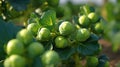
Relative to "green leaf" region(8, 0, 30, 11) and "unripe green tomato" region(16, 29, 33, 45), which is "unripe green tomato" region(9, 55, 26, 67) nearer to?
"unripe green tomato" region(16, 29, 33, 45)

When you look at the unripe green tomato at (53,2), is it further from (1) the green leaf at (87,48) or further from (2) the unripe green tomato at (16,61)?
(2) the unripe green tomato at (16,61)

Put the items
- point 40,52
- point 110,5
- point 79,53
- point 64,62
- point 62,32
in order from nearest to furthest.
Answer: point 40,52, point 62,32, point 79,53, point 64,62, point 110,5

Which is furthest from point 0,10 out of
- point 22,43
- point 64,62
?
point 22,43

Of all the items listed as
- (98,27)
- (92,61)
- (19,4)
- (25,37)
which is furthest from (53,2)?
(25,37)

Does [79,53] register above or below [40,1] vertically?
below

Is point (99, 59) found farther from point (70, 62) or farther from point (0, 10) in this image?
point (0, 10)

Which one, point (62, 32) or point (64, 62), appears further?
point (64, 62)

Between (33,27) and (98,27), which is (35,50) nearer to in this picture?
Answer: (33,27)
